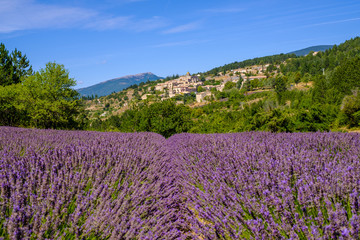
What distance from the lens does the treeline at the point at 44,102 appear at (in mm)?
15602

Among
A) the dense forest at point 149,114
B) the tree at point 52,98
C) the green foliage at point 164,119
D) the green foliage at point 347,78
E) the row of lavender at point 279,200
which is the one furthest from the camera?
the green foliage at point 347,78

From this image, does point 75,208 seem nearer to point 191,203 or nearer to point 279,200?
point 191,203

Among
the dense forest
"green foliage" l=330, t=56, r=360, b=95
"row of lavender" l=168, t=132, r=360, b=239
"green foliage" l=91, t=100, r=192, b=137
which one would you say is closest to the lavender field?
"row of lavender" l=168, t=132, r=360, b=239

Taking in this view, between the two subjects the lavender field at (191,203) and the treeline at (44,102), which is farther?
the treeline at (44,102)

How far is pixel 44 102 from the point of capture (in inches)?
608

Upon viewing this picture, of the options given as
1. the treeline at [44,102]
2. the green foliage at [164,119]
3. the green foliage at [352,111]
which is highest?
the treeline at [44,102]

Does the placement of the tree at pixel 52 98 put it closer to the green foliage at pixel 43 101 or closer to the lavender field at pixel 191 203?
the green foliage at pixel 43 101

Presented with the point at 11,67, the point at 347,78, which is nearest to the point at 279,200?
the point at 11,67

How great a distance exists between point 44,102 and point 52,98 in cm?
99

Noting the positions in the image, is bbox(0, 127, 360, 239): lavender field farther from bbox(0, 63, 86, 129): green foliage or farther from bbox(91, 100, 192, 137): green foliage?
bbox(0, 63, 86, 129): green foliage

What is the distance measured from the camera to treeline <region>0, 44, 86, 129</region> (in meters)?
15.6

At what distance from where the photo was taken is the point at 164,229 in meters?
1.55

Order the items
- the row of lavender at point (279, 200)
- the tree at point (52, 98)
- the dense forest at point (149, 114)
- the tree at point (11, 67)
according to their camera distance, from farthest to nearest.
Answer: the tree at point (11, 67) < the tree at point (52, 98) < the dense forest at point (149, 114) < the row of lavender at point (279, 200)

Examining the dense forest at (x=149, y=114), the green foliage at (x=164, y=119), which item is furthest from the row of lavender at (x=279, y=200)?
the green foliage at (x=164, y=119)
